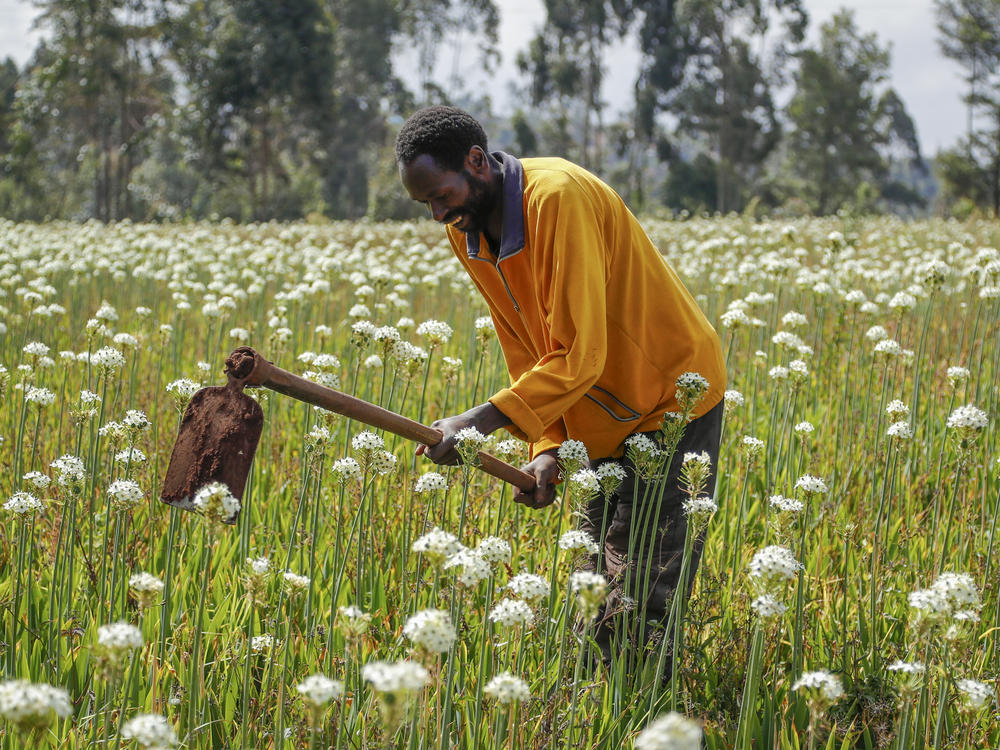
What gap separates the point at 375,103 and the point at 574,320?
54.8 meters

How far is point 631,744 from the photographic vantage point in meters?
2.57

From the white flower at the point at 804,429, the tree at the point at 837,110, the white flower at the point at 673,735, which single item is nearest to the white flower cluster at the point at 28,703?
the white flower at the point at 673,735

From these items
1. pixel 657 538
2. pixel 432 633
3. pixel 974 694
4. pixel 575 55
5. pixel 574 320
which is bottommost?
pixel 657 538

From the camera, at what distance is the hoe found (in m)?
2.08

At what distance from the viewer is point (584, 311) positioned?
2594 millimetres

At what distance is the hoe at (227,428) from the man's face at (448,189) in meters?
0.78

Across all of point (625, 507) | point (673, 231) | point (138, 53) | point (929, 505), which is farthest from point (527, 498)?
point (138, 53)

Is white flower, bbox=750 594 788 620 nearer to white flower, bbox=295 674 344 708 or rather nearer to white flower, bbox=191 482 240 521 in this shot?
white flower, bbox=295 674 344 708

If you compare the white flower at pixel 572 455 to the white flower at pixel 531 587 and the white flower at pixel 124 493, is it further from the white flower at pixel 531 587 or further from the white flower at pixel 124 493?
the white flower at pixel 124 493

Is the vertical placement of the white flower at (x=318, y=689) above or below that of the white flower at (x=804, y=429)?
below

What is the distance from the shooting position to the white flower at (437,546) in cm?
180

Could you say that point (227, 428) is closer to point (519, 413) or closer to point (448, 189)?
point (519, 413)

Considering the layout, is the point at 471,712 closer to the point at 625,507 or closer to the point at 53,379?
the point at 625,507

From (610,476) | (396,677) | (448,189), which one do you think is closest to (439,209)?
(448,189)
